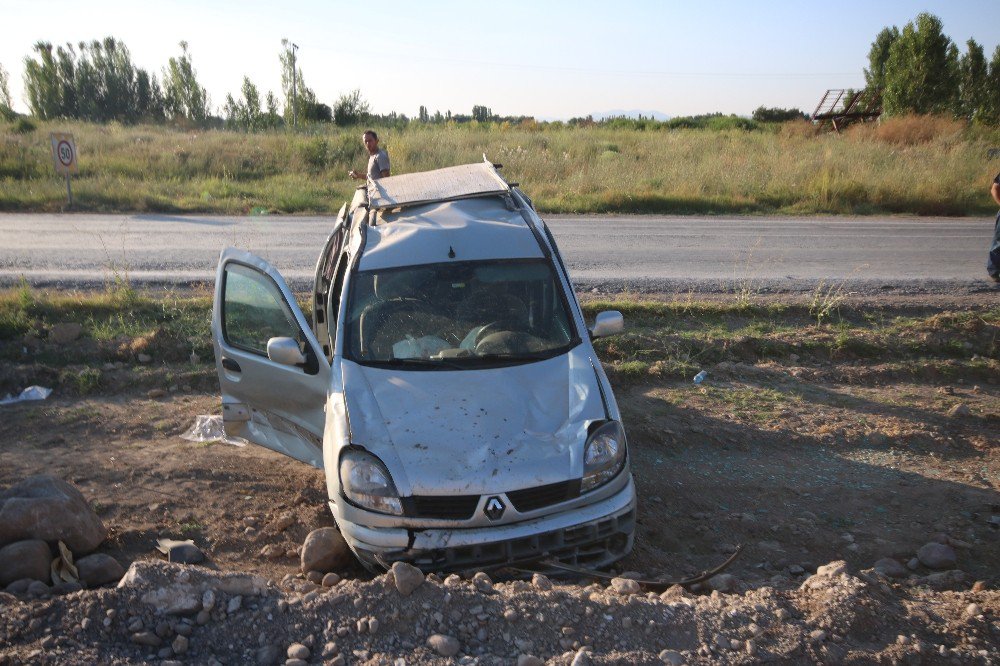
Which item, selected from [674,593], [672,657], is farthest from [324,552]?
[672,657]

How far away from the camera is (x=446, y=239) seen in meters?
5.46

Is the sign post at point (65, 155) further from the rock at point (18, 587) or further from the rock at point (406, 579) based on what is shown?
the rock at point (406, 579)

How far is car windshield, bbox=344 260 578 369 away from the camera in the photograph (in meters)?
4.88

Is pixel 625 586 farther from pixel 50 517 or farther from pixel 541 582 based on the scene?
pixel 50 517

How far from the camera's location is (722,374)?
748cm

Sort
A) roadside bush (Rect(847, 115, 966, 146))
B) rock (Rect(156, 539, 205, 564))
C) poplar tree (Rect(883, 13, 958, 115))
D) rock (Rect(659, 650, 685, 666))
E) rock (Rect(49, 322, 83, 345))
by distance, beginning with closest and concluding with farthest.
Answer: rock (Rect(659, 650, 685, 666)) < rock (Rect(156, 539, 205, 564)) < rock (Rect(49, 322, 83, 345)) < roadside bush (Rect(847, 115, 966, 146)) < poplar tree (Rect(883, 13, 958, 115))

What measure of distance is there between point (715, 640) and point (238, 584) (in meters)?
2.11

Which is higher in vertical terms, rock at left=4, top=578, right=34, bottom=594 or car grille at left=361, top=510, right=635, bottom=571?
car grille at left=361, top=510, right=635, bottom=571

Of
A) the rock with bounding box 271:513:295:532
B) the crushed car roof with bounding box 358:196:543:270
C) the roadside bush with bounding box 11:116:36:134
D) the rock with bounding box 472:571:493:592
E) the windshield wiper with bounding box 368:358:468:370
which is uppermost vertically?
the roadside bush with bounding box 11:116:36:134

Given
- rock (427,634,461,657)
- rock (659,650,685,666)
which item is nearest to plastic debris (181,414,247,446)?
rock (427,634,461,657)

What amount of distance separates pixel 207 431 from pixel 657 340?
4265 mm

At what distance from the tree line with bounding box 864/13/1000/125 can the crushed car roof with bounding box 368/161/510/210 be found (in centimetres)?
3512

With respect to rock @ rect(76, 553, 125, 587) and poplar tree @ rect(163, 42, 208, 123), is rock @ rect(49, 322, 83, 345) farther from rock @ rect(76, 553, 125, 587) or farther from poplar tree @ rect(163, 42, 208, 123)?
poplar tree @ rect(163, 42, 208, 123)

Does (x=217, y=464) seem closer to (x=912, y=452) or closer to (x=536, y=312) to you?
(x=536, y=312)
